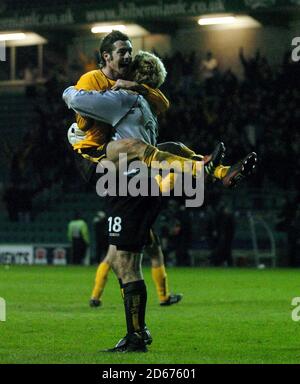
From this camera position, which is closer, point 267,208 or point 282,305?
point 282,305

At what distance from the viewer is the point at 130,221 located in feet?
24.7

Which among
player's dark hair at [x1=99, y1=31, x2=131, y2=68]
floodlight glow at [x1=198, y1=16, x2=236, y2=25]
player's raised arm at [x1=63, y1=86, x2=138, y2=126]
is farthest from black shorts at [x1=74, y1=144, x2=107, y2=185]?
floodlight glow at [x1=198, y1=16, x2=236, y2=25]

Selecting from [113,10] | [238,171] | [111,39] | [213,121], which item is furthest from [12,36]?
[238,171]

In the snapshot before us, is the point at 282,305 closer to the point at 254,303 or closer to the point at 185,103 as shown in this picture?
the point at 254,303

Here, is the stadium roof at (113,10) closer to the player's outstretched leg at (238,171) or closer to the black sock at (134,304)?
the player's outstretched leg at (238,171)

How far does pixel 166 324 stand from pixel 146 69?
3349 mm

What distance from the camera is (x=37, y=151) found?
98.8ft

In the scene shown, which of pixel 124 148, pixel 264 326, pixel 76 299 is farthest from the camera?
pixel 76 299

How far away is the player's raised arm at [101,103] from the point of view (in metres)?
7.40

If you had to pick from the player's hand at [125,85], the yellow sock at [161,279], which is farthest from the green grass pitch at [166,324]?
the player's hand at [125,85]

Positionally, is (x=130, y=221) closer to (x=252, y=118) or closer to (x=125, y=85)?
(x=125, y=85)

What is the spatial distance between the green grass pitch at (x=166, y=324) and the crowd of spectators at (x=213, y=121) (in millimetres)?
8559

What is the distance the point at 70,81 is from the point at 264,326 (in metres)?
22.9
